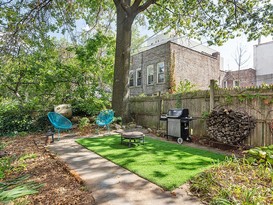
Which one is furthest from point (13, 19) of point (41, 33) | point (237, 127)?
point (237, 127)

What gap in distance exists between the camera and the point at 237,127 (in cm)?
487

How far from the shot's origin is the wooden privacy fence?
183 inches

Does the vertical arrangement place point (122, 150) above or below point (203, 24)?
below

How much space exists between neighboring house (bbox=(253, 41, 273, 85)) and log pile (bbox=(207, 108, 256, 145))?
15.3 m

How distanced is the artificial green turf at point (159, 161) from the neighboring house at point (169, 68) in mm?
7929

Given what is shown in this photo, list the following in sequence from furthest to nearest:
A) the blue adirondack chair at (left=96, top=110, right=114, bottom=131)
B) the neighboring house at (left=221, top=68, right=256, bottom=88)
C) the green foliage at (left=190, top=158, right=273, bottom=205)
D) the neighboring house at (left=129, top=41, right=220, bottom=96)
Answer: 1. the neighboring house at (left=221, top=68, right=256, bottom=88)
2. the neighboring house at (left=129, top=41, right=220, bottom=96)
3. the blue adirondack chair at (left=96, top=110, right=114, bottom=131)
4. the green foliage at (left=190, top=158, right=273, bottom=205)

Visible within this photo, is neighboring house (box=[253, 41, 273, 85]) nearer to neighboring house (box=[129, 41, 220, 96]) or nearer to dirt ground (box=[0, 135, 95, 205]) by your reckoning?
neighboring house (box=[129, 41, 220, 96])

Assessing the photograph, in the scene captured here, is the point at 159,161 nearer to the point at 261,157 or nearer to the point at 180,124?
the point at 261,157

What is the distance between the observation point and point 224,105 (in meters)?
5.60

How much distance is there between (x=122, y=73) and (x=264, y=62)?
53.2ft

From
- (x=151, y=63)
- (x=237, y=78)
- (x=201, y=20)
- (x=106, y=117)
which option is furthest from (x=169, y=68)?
(x=237, y=78)

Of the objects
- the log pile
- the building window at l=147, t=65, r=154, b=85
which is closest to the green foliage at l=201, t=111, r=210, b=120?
the log pile

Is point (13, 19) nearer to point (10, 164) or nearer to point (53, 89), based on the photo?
point (53, 89)

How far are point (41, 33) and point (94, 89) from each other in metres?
3.63
